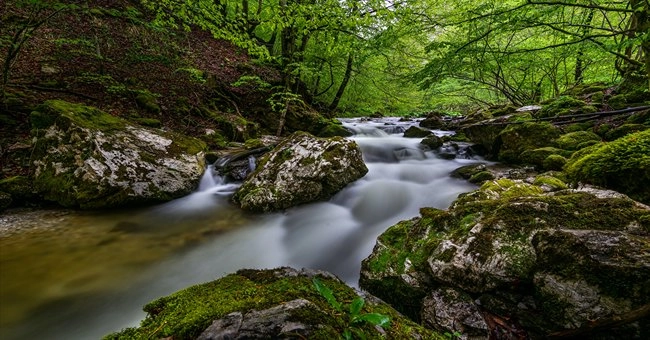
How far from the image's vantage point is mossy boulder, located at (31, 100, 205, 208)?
15.2 feet

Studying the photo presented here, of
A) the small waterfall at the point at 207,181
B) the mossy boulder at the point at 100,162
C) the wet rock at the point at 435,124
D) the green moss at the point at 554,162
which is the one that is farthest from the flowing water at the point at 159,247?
the wet rock at the point at 435,124

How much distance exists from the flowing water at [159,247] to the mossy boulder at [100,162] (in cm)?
30

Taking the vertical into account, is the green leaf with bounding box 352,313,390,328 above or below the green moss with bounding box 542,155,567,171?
below

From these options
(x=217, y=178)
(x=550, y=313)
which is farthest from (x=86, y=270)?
(x=550, y=313)

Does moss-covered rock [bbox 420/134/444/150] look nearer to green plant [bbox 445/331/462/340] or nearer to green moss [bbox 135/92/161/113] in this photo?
green plant [bbox 445/331/462/340]

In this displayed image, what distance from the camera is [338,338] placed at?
113 centimetres

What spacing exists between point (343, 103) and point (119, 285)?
1302cm

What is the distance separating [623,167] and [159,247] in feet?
16.9

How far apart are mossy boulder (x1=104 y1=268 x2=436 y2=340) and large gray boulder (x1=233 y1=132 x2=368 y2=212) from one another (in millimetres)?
3300

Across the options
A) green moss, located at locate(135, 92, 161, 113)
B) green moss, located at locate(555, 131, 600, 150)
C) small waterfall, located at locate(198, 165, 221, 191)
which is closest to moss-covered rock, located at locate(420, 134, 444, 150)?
green moss, located at locate(555, 131, 600, 150)

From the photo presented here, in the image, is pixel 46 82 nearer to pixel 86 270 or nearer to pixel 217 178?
pixel 217 178

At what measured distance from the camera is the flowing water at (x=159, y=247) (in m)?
2.64

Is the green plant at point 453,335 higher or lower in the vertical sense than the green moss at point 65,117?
lower

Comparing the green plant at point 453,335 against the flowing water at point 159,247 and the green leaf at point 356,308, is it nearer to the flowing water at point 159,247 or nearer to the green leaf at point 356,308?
the green leaf at point 356,308
